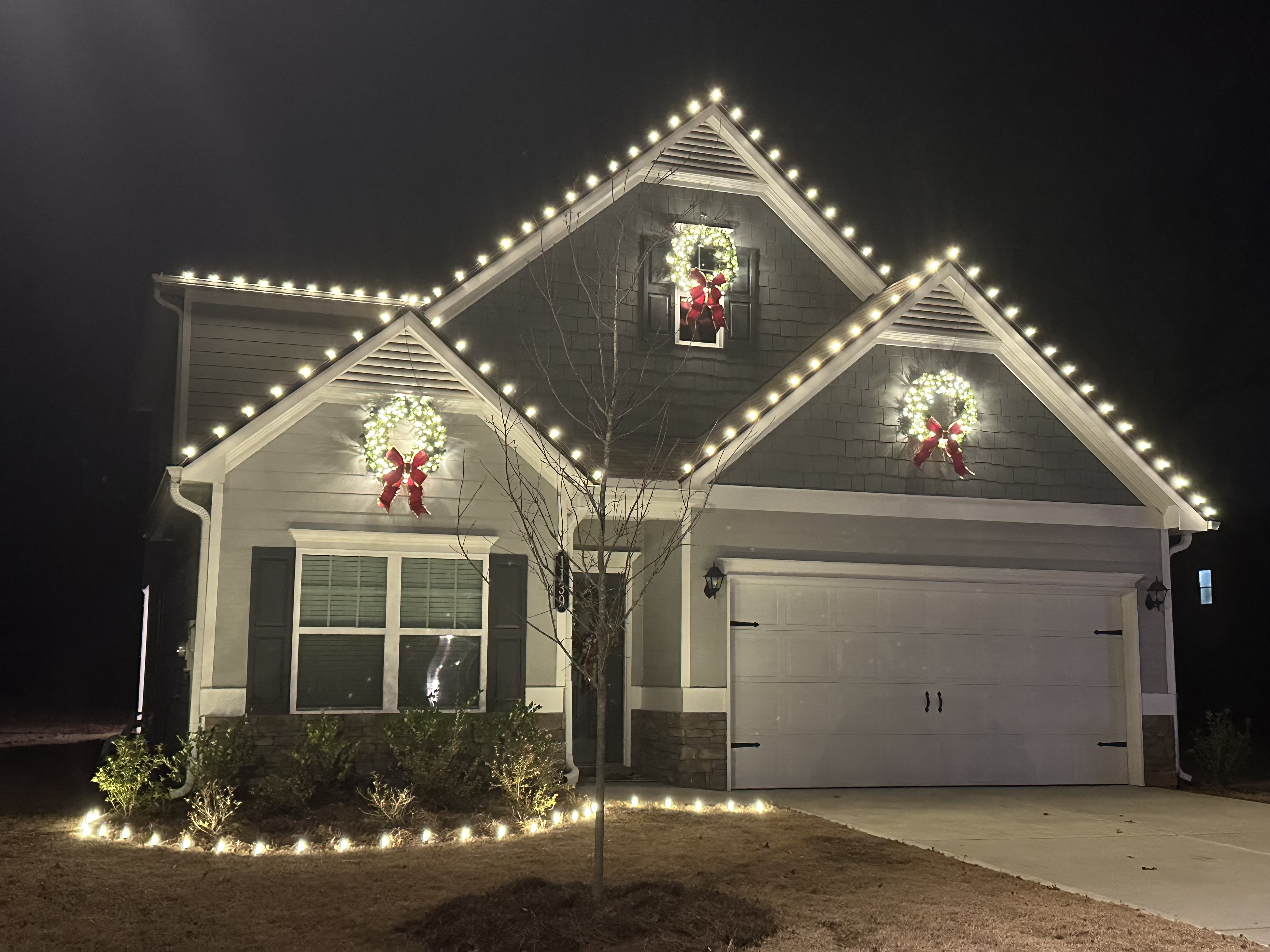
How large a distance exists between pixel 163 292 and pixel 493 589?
5.74 metres

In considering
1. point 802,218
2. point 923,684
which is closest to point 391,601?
point 923,684

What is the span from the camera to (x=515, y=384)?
13023 mm

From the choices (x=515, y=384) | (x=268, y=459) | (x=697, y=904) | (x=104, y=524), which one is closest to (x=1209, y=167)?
(x=515, y=384)

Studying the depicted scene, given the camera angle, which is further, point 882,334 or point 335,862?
point 882,334

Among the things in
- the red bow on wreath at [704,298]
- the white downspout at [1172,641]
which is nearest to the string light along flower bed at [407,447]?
the red bow on wreath at [704,298]

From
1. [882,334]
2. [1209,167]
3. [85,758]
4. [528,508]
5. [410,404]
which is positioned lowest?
[85,758]

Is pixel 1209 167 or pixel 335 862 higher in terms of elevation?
pixel 1209 167

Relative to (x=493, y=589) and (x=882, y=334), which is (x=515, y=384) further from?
(x=882, y=334)

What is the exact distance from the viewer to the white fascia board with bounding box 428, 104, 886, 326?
13141mm

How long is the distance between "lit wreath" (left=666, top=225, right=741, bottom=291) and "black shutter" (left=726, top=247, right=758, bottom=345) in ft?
0.31

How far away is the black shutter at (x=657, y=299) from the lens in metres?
13.7

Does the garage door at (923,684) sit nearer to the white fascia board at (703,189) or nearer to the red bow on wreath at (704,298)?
the red bow on wreath at (704,298)

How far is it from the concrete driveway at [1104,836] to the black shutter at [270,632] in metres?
4.31

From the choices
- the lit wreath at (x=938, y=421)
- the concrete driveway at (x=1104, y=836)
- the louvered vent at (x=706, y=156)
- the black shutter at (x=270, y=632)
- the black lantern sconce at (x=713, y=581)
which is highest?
the louvered vent at (x=706, y=156)
